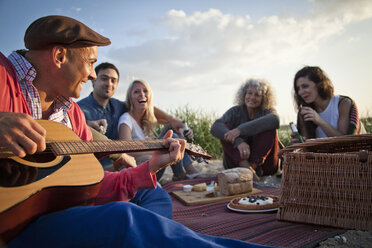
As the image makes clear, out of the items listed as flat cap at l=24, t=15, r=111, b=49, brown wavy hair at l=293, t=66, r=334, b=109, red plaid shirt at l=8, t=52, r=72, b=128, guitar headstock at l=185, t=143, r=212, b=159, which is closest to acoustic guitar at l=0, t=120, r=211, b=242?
red plaid shirt at l=8, t=52, r=72, b=128

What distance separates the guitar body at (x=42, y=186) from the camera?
1.16 meters

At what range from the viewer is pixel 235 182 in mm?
3680

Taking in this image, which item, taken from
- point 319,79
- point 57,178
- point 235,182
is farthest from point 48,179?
point 319,79

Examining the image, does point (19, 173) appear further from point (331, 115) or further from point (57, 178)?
→ point (331, 115)

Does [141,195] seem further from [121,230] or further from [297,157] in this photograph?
[297,157]

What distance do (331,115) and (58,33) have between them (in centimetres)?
446

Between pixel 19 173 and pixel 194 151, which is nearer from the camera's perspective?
pixel 19 173

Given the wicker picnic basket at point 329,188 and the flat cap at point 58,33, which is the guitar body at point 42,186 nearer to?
the flat cap at point 58,33

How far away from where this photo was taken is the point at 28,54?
181 cm

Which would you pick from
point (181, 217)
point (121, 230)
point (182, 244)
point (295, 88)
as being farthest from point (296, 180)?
point (295, 88)

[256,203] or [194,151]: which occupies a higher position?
[194,151]

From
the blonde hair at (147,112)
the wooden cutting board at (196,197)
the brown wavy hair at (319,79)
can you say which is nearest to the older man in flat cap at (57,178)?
the wooden cutting board at (196,197)

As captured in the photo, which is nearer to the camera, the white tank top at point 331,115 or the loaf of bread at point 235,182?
the loaf of bread at point 235,182

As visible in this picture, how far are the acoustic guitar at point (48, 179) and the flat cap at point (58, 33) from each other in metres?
0.54
